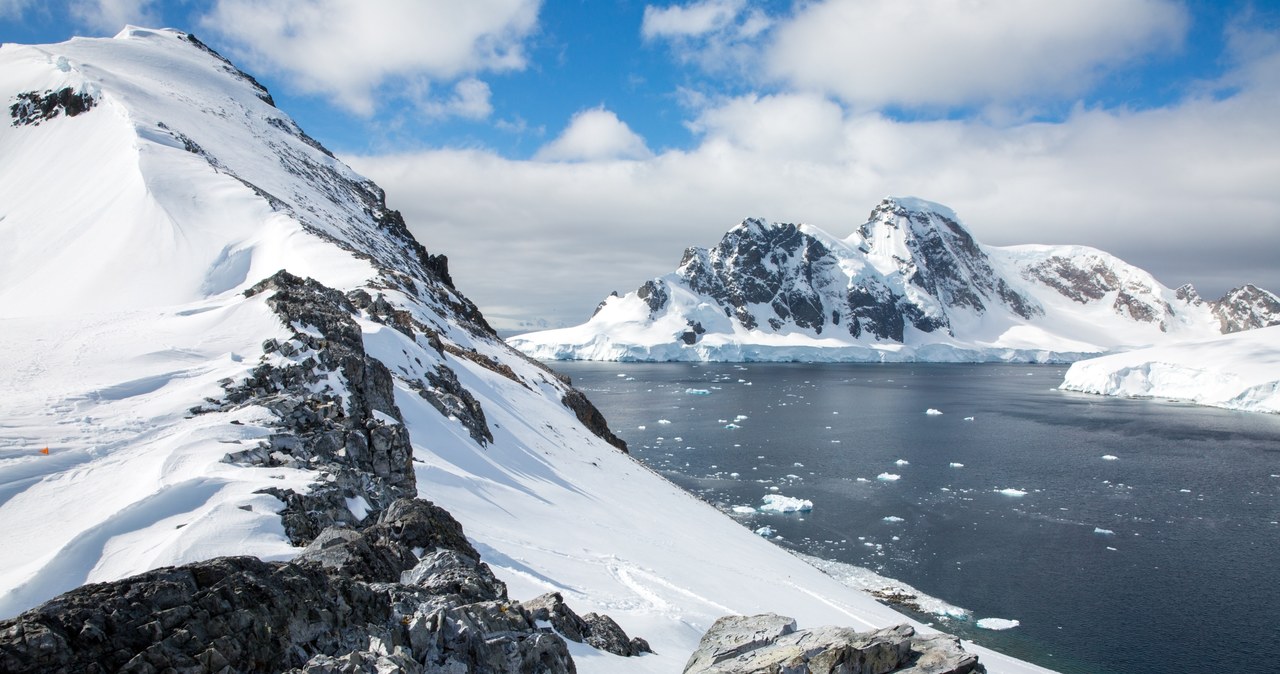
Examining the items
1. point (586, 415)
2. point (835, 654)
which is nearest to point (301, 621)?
point (835, 654)

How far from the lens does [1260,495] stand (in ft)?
158

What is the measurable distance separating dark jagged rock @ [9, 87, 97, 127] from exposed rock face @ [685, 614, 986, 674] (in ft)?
276

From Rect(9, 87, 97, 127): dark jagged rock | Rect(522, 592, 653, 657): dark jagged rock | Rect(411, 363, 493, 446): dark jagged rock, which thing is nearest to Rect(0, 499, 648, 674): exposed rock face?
Rect(522, 592, 653, 657): dark jagged rock

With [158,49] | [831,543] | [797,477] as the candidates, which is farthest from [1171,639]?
[158,49]

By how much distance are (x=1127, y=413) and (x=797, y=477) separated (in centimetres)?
6901

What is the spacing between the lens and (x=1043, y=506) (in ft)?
153

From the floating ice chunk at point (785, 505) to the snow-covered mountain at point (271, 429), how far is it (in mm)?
10987

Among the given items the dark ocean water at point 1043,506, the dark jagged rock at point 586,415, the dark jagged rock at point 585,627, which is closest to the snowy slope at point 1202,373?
the dark ocean water at point 1043,506

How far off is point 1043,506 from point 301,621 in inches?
2011

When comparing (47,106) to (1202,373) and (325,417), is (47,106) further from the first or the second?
(1202,373)

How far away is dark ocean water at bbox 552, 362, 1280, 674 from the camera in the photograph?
29344 mm

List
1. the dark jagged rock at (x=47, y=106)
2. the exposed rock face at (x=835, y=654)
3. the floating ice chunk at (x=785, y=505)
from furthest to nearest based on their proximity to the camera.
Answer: the dark jagged rock at (x=47, y=106)
the floating ice chunk at (x=785, y=505)
the exposed rock face at (x=835, y=654)

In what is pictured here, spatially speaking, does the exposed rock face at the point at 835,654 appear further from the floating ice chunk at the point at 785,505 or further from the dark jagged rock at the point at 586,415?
the dark jagged rock at the point at 586,415

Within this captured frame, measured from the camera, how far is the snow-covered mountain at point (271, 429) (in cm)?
1186
